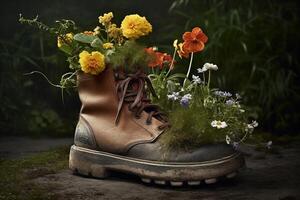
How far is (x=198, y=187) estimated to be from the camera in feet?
6.15

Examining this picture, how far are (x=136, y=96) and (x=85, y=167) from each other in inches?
12.3

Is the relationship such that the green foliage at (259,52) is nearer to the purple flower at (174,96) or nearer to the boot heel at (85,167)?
the purple flower at (174,96)

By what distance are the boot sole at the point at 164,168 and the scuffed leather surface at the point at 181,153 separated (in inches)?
0.6

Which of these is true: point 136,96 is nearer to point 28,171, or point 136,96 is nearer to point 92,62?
point 92,62

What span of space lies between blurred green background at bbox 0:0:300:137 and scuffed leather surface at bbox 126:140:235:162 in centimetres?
129

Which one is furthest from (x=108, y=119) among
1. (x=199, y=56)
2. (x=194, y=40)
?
(x=199, y=56)

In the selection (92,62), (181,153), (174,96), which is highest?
(92,62)

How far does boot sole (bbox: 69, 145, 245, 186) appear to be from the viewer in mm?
1839

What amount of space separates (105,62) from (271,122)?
1.66 m

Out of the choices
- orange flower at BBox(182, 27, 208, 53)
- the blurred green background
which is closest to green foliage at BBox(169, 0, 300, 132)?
the blurred green background

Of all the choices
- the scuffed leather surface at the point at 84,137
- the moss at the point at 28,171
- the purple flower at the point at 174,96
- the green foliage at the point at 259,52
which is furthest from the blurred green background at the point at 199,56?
the purple flower at the point at 174,96

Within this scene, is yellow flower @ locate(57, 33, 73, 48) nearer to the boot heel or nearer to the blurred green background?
the boot heel

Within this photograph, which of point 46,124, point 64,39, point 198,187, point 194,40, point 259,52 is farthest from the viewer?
point 259,52

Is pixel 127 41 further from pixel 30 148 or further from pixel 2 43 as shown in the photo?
pixel 2 43
